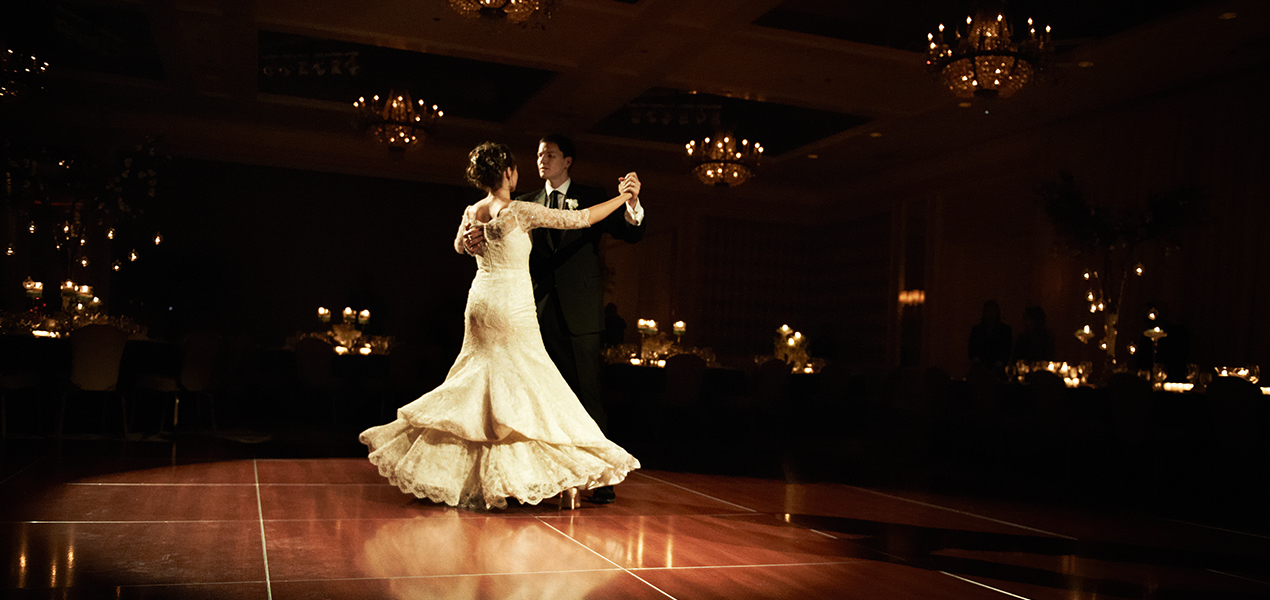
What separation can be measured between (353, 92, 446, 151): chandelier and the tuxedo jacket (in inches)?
237

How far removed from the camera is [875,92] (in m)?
10.1

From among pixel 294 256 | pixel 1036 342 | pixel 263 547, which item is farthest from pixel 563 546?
pixel 294 256

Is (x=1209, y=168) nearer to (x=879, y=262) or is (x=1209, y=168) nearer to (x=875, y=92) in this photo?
(x=875, y=92)

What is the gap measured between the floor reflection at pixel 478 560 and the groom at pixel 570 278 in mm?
904

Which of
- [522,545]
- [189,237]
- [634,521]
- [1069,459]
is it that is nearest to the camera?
[522,545]

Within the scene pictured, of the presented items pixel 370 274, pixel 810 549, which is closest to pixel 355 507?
pixel 810 549

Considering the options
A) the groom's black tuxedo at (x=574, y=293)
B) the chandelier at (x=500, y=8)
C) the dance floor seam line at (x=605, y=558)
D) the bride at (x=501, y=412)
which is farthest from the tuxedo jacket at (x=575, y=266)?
the chandelier at (x=500, y=8)

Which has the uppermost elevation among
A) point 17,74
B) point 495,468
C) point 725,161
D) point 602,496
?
point 725,161

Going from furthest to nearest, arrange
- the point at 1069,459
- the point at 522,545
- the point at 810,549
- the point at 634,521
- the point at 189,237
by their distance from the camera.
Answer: the point at 189,237 < the point at 1069,459 < the point at 634,521 < the point at 810,549 < the point at 522,545

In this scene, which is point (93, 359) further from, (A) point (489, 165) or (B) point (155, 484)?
(A) point (489, 165)

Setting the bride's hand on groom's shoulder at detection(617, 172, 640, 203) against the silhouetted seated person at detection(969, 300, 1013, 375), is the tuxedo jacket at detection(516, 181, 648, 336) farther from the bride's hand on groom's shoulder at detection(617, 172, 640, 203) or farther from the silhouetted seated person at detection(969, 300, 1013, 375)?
the silhouetted seated person at detection(969, 300, 1013, 375)

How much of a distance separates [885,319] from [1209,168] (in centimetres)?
548

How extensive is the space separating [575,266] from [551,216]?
1.19ft

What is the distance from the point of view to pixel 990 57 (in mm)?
6703
